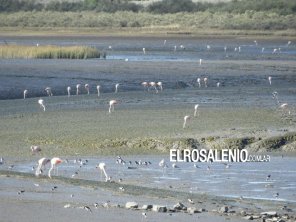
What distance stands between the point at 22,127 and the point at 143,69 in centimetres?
1686

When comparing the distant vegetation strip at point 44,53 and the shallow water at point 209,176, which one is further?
the distant vegetation strip at point 44,53

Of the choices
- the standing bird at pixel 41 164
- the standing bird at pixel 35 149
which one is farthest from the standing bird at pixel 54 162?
the standing bird at pixel 35 149

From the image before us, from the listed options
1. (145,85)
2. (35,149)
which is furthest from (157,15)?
(35,149)

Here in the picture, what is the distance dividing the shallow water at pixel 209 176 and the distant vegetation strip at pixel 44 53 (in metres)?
25.5

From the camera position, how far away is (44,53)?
43406 mm

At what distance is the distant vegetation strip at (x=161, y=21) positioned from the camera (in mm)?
76062

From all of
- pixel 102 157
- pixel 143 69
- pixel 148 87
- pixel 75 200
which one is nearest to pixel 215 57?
pixel 143 69

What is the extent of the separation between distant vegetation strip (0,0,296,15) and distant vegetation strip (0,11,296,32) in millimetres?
4043

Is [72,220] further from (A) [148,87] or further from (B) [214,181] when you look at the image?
(A) [148,87]

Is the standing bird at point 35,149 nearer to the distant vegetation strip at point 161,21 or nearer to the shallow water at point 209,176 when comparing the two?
the shallow water at point 209,176

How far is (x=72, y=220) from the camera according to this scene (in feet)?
39.3

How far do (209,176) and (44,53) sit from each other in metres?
28.4

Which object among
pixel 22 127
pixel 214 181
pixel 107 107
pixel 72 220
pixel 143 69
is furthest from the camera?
pixel 143 69

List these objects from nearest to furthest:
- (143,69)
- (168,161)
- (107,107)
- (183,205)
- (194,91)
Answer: (183,205) → (168,161) → (107,107) → (194,91) → (143,69)
